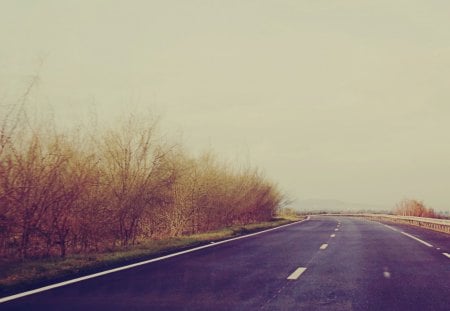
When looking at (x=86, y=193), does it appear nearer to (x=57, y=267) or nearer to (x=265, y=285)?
(x=57, y=267)

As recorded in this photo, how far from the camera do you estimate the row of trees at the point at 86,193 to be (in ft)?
36.6

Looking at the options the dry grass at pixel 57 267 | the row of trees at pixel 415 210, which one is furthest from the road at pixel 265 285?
the row of trees at pixel 415 210

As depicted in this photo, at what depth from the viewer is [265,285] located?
8641mm

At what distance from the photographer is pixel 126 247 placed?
49.2 ft

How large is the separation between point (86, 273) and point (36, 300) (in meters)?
2.79

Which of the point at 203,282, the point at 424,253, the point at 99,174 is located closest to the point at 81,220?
the point at 99,174

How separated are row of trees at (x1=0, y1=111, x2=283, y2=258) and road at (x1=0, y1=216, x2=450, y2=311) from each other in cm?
275

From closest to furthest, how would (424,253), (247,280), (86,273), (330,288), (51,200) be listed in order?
1. (330,288)
2. (247,280)
3. (86,273)
4. (51,200)
5. (424,253)

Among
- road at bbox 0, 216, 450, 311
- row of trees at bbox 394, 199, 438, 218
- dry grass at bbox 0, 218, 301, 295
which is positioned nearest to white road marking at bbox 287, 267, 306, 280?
road at bbox 0, 216, 450, 311

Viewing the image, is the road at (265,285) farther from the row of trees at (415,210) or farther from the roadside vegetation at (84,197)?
the row of trees at (415,210)

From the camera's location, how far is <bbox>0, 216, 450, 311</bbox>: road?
6949mm

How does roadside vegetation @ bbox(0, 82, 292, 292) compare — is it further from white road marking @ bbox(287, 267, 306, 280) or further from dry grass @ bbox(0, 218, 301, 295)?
white road marking @ bbox(287, 267, 306, 280)

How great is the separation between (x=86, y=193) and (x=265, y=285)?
6.34 m

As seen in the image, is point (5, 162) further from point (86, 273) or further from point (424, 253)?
point (424, 253)
